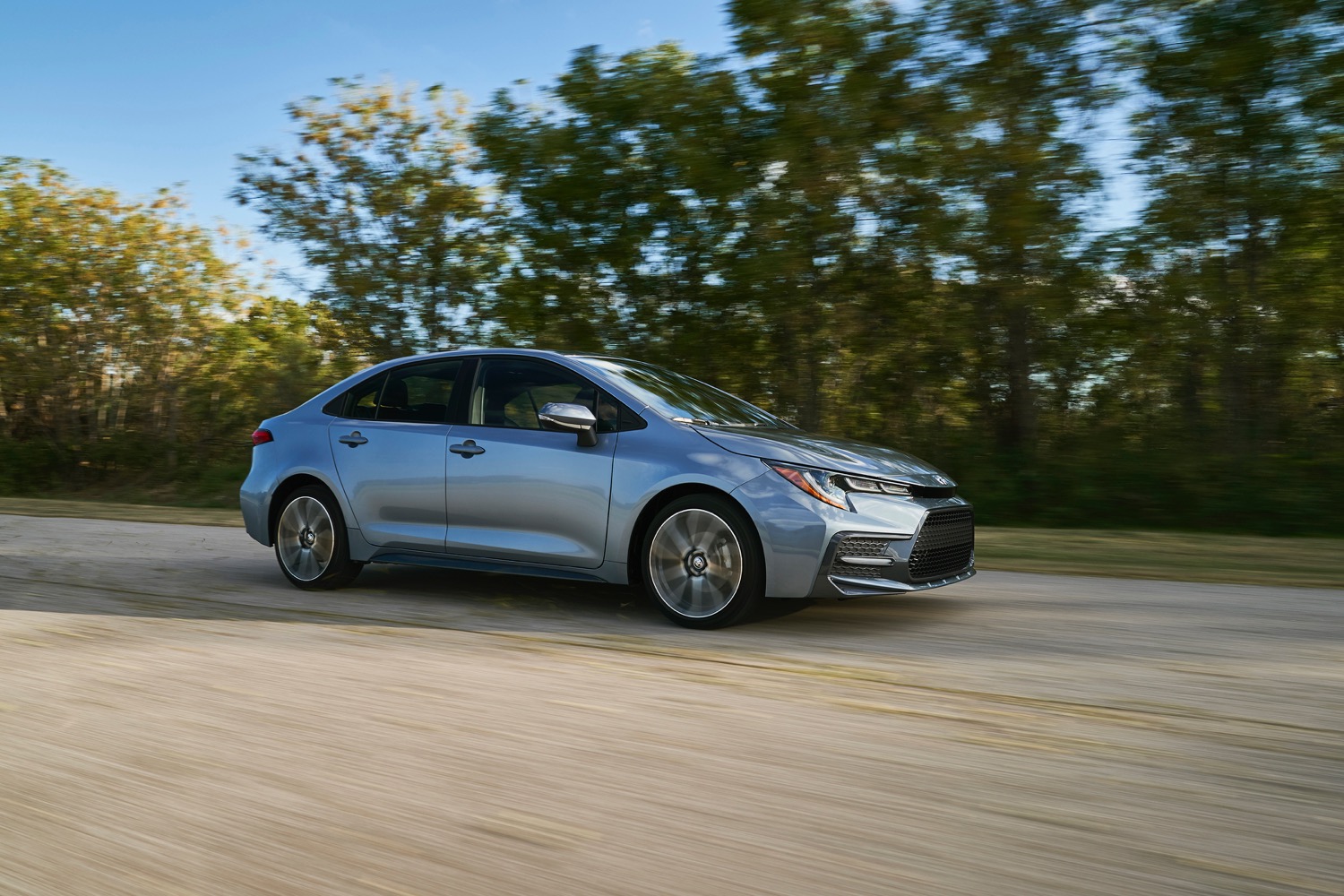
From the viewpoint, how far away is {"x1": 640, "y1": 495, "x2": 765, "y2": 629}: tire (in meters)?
6.27

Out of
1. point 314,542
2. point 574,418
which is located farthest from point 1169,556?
point 314,542

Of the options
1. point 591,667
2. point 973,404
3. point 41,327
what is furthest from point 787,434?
point 41,327

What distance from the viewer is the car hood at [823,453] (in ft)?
20.8

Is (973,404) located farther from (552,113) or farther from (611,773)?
(611,773)

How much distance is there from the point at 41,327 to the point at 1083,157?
20921 millimetres

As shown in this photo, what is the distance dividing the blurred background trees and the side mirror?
8.07 meters

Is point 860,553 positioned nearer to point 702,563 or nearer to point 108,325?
point 702,563

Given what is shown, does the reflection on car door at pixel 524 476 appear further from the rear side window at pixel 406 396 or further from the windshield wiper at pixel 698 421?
the windshield wiper at pixel 698 421

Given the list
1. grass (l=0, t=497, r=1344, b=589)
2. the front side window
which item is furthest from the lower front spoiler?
grass (l=0, t=497, r=1344, b=589)

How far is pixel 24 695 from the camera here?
5047 mm

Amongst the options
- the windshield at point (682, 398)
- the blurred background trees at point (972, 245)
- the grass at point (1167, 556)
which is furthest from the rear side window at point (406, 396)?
the blurred background trees at point (972, 245)

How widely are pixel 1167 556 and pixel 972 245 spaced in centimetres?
504

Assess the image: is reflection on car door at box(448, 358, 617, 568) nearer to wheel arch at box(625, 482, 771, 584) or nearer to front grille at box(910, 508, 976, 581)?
wheel arch at box(625, 482, 771, 584)

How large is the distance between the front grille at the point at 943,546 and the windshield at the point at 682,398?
127 centimetres
